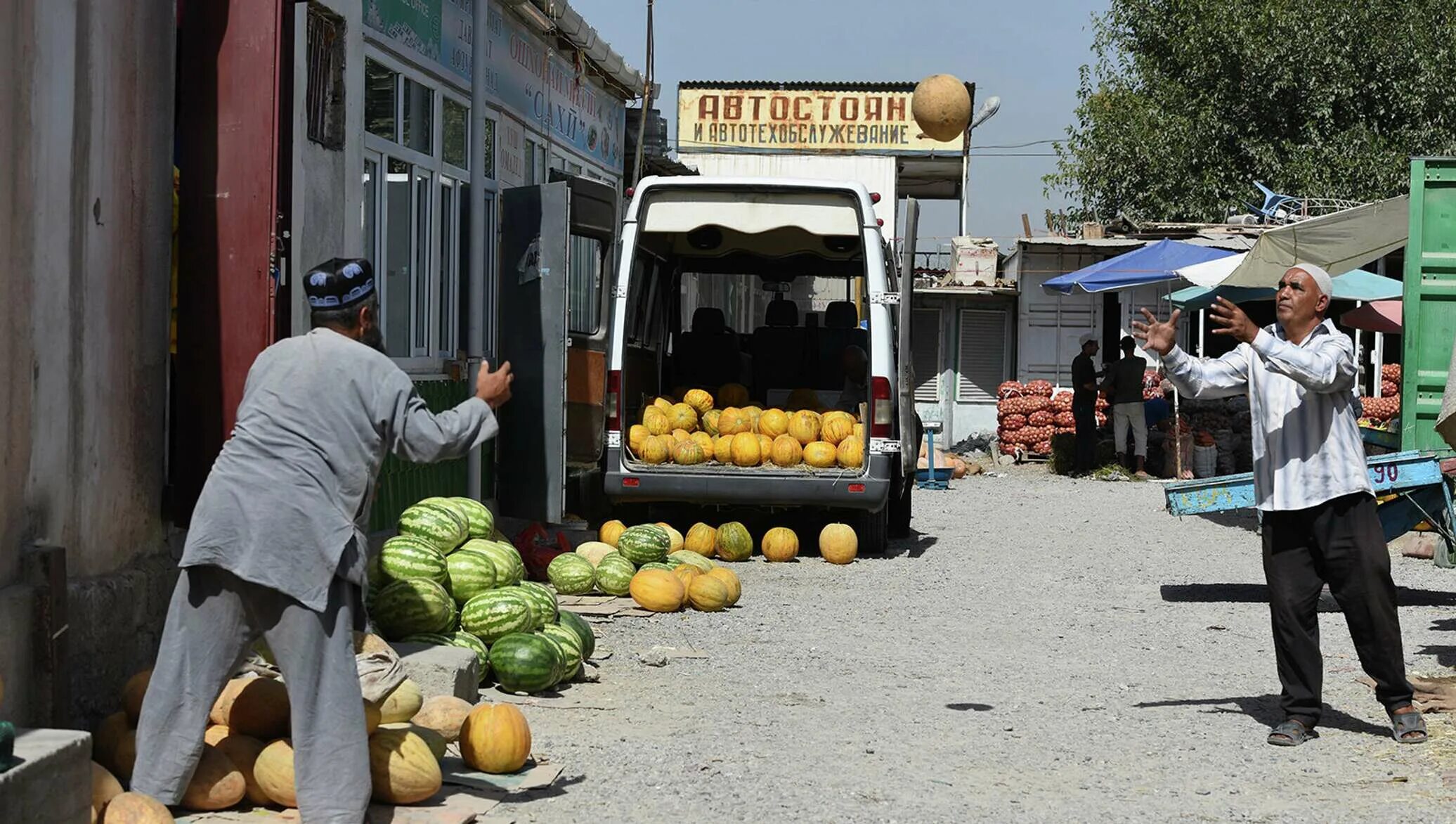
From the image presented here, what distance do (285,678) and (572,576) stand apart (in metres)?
5.58

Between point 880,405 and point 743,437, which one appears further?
point 743,437

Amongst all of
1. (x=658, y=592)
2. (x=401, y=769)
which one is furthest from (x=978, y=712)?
(x=658, y=592)

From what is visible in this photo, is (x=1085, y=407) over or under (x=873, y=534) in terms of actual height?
over

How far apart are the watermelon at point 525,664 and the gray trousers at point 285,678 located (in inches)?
97.5

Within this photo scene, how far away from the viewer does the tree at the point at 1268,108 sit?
102 ft

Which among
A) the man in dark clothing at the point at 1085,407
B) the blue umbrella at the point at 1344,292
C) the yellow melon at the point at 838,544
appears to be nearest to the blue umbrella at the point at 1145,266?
the blue umbrella at the point at 1344,292

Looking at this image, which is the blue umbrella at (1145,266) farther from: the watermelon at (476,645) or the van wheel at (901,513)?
the watermelon at (476,645)

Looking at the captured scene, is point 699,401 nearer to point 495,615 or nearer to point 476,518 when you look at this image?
point 476,518

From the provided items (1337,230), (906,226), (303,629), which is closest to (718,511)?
(906,226)

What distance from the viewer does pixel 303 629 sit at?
4.85m

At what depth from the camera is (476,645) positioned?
295 inches

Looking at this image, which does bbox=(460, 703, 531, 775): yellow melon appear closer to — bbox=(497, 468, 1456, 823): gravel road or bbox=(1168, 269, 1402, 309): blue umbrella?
bbox=(497, 468, 1456, 823): gravel road

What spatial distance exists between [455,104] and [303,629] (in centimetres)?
831

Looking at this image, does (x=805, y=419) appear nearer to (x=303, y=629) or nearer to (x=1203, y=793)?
(x=1203, y=793)
